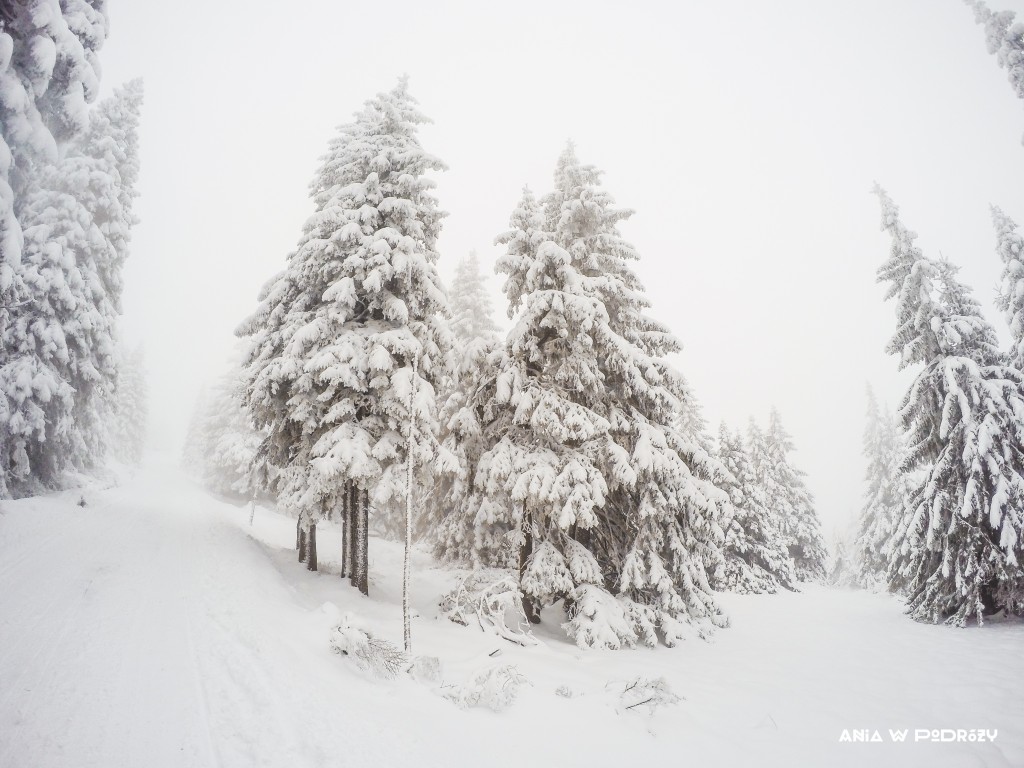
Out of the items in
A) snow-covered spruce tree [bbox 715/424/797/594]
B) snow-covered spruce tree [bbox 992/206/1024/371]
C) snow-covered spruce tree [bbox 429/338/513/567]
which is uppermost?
snow-covered spruce tree [bbox 992/206/1024/371]

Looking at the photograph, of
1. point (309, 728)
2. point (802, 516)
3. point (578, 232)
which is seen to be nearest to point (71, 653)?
point (309, 728)

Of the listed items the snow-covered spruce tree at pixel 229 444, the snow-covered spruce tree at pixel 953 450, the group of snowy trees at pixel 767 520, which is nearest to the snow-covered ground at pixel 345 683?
the snow-covered spruce tree at pixel 953 450

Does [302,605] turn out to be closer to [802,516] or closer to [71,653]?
[71,653]

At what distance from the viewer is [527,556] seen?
1311cm

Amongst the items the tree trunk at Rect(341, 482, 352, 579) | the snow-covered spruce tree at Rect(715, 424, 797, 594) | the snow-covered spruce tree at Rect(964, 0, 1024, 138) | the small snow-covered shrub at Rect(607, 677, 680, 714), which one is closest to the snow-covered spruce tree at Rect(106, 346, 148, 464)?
the tree trunk at Rect(341, 482, 352, 579)

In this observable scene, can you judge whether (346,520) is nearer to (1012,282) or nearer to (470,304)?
(470,304)

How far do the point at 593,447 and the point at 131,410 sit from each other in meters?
59.3

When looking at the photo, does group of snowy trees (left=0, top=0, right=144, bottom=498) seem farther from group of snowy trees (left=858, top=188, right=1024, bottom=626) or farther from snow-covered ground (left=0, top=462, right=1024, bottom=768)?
group of snowy trees (left=858, top=188, right=1024, bottom=626)

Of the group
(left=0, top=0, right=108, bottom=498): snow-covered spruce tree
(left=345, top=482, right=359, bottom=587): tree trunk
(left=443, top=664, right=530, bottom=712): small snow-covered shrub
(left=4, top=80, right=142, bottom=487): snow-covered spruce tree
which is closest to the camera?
(left=0, top=0, right=108, bottom=498): snow-covered spruce tree

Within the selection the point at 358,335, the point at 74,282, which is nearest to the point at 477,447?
the point at 358,335

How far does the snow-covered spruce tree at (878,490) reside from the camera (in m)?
29.4

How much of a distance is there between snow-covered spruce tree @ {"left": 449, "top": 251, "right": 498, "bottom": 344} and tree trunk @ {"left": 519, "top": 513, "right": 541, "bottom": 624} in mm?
11509

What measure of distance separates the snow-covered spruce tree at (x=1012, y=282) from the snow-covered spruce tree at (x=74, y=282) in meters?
31.9

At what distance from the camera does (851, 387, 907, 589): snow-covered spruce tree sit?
29.4 metres
